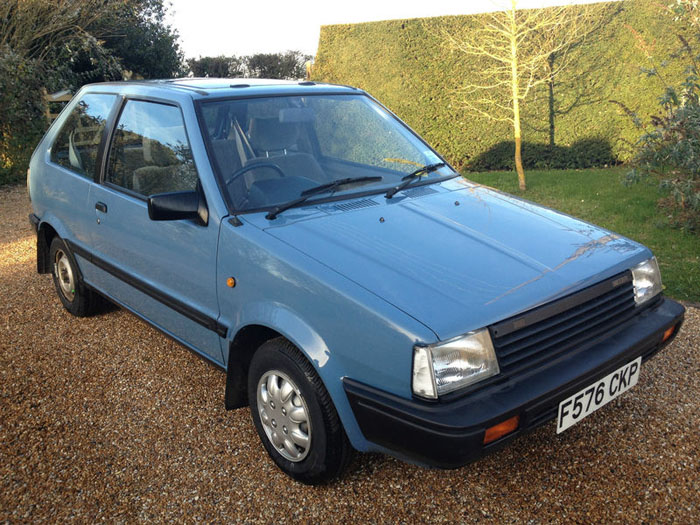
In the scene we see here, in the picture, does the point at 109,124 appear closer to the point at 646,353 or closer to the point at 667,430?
the point at 646,353

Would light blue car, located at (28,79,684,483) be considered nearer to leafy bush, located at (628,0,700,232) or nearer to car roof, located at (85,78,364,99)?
car roof, located at (85,78,364,99)

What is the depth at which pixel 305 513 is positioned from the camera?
8.25 feet

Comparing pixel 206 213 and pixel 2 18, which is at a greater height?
pixel 2 18

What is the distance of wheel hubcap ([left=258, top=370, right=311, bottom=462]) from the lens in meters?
2.54

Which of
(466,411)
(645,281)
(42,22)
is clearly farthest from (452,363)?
(42,22)

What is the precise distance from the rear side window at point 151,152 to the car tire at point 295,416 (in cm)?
102

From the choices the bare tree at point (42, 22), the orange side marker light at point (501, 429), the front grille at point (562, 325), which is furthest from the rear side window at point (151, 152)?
the bare tree at point (42, 22)

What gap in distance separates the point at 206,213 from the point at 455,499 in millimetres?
1729

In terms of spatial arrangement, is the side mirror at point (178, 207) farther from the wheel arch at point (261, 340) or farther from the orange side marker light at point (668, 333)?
the orange side marker light at point (668, 333)

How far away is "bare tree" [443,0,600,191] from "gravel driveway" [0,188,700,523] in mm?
6520

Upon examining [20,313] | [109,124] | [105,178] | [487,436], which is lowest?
[20,313]

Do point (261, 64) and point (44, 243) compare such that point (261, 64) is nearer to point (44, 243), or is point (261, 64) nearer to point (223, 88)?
point (44, 243)

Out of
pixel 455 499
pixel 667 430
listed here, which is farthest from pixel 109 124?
pixel 667 430


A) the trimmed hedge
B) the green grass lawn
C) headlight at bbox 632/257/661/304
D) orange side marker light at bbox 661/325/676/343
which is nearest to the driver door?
headlight at bbox 632/257/661/304
